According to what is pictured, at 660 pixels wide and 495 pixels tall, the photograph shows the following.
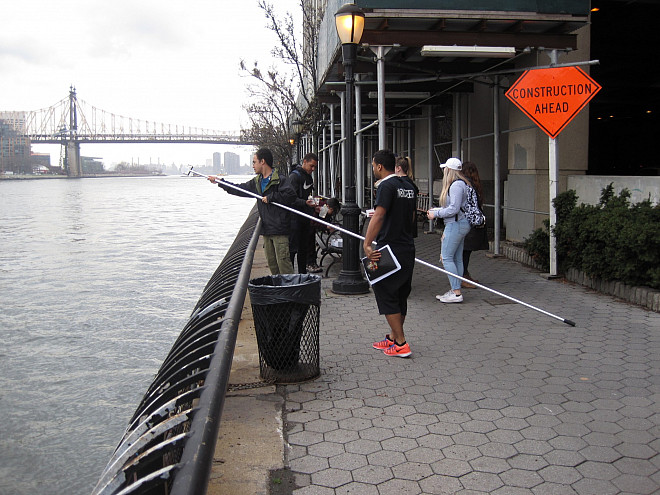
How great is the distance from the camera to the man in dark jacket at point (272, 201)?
7.97m

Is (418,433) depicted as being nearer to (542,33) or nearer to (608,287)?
(608,287)

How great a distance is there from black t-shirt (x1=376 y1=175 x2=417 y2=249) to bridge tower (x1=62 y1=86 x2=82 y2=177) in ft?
367

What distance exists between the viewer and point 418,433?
165 inches

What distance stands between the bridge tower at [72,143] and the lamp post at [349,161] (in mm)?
108870

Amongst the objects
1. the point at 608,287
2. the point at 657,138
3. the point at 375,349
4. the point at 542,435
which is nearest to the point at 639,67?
the point at 657,138

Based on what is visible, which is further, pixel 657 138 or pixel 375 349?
pixel 657 138

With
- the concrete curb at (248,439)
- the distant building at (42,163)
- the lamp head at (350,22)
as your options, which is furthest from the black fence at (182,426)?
the distant building at (42,163)

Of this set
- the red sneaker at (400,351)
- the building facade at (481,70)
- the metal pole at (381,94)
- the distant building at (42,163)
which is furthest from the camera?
the distant building at (42,163)

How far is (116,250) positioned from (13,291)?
6642 millimetres

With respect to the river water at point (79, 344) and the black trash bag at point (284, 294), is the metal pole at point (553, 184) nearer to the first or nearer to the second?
the black trash bag at point (284, 294)

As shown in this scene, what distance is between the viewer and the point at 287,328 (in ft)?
16.8

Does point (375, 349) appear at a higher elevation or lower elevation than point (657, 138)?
lower

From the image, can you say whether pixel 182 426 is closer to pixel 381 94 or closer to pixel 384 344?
pixel 384 344

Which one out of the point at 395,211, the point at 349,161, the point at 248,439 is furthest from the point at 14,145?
the point at 248,439
